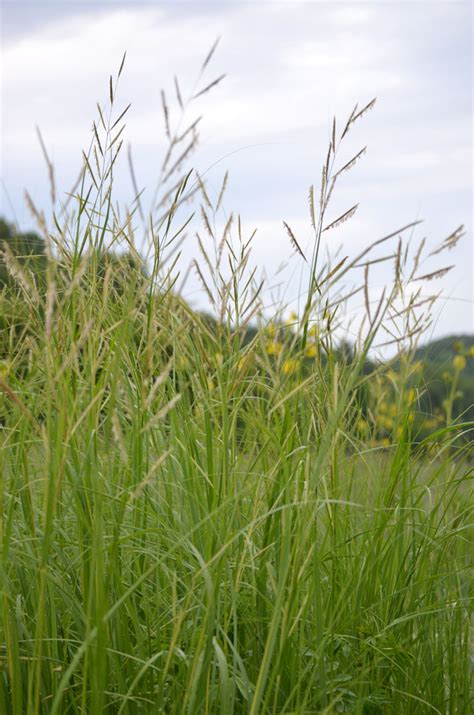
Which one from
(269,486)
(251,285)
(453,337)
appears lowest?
(269,486)

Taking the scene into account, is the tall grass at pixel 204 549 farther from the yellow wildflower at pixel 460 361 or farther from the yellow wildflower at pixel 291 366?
the yellow wildflower at pixel 460 361

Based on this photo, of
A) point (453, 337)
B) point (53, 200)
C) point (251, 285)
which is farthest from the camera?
point (453, 337)

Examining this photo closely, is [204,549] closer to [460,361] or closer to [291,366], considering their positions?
[291,366]

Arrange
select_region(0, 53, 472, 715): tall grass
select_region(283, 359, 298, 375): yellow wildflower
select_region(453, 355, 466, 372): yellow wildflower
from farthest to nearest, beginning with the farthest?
select_region(453, 355, 466, 372): yellow wildflower < select_region(283, 359, 298, 375): yellow wildflower < select_region(0, 53, 472, 715): tall grass

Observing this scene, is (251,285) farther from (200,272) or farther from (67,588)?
(67,588)

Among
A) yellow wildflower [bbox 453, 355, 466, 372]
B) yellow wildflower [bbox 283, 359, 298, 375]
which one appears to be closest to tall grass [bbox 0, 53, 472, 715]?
yellow wildflower [bbox 283, 359, 298, 375]

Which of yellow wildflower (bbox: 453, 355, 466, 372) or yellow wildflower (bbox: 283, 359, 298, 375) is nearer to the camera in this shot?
yellow wildflower (bbox: 283, 359, 298, 375)

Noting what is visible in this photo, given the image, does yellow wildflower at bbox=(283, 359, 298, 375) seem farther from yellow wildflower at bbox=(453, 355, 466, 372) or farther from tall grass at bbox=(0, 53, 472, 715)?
yellow wildflower at bbox=(453, 355, 466, 372)

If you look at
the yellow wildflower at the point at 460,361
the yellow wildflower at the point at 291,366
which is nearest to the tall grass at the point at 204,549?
the yellow wildflower at the point at 291,366

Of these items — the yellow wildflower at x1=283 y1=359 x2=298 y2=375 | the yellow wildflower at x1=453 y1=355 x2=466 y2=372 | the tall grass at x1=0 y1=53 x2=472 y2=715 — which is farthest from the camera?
the yellow wildflower at x1=453 y1=355 x2=466 y2=372

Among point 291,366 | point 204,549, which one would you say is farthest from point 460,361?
point 204,549

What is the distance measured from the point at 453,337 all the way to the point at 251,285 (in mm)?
744

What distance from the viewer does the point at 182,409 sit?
176cm

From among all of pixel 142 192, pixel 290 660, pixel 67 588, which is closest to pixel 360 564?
pixel 290 660
